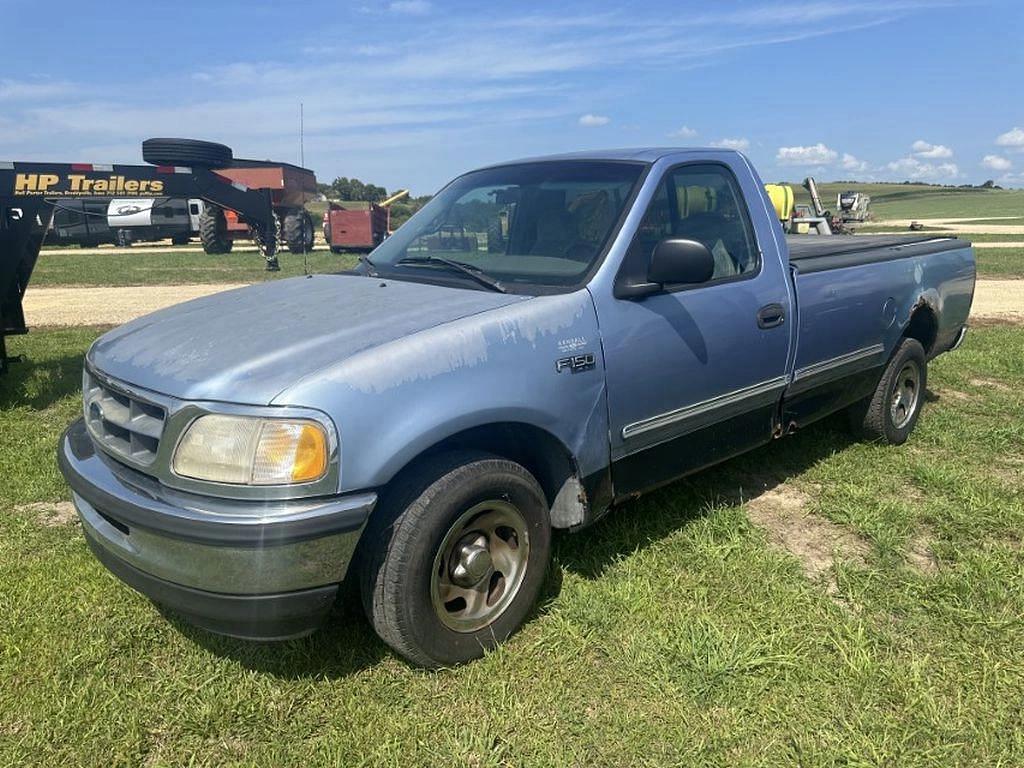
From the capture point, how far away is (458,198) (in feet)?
13.1

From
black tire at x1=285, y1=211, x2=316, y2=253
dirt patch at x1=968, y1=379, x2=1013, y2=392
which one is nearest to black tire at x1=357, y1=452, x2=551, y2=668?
dirt patch at x1=968, y1=379, x2=1013, y2=392

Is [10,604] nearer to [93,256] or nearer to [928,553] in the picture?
[928,553]

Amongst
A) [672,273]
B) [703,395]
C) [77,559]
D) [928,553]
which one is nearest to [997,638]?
[928,553]

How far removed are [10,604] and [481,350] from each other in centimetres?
229

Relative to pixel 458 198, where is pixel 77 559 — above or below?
below

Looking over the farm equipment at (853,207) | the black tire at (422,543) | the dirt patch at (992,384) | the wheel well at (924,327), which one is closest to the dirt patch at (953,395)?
the dirt patch at (992,384)

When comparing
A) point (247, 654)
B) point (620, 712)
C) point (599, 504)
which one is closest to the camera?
point (620, 712)

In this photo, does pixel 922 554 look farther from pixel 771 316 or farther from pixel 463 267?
pixel 463 267

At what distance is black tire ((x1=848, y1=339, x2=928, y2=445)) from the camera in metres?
4.88

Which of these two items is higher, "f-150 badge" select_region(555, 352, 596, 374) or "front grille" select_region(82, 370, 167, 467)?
"f-150 badge" select_region(555, 352, 596, 374)

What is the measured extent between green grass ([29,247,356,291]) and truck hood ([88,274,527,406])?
11951 millimetres

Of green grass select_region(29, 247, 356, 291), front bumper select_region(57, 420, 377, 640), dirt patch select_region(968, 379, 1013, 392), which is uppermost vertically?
front bumper select_region(57, 420, 377, 640)

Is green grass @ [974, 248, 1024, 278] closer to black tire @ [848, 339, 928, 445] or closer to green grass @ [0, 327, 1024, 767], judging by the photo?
black tire @ [848, 339, 928, 445]

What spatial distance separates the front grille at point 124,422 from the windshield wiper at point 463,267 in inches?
52.6
